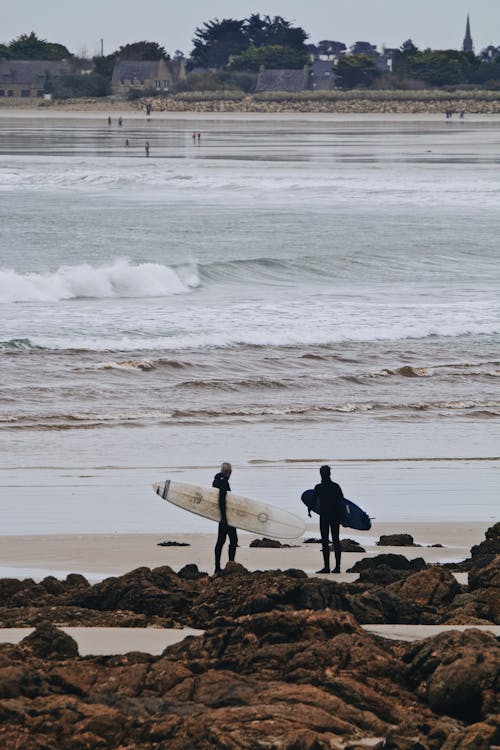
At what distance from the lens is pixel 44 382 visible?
2202 cm

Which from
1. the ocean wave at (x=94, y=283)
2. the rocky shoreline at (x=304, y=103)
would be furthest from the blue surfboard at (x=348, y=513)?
the rocky shoreline at (x=304, y=103)

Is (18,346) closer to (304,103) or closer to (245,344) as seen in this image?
(245,344)

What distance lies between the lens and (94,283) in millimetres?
35750

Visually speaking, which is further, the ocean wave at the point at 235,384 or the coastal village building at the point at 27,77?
the coastal village building at the point at 27,77

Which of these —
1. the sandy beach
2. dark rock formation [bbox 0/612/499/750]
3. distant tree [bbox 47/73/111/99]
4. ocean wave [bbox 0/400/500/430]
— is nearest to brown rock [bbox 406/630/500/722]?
dark rock formation [bbox 0/612/499/750]

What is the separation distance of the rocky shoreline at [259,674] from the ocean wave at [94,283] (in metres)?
25.0

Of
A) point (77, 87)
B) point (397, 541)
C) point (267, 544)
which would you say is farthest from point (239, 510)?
point (77, 87)

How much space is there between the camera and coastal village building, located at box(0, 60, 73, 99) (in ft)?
636

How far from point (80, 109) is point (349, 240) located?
468ft

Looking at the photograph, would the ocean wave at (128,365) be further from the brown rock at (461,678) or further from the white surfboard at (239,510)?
the brown rock at (461,678)

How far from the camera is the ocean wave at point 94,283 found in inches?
1355

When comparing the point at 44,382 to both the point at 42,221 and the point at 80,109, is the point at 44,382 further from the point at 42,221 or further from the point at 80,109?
the point at 80,109

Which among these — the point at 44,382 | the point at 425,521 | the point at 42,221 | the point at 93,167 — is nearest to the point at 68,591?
the point at 425,521

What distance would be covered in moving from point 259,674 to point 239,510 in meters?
4.35
